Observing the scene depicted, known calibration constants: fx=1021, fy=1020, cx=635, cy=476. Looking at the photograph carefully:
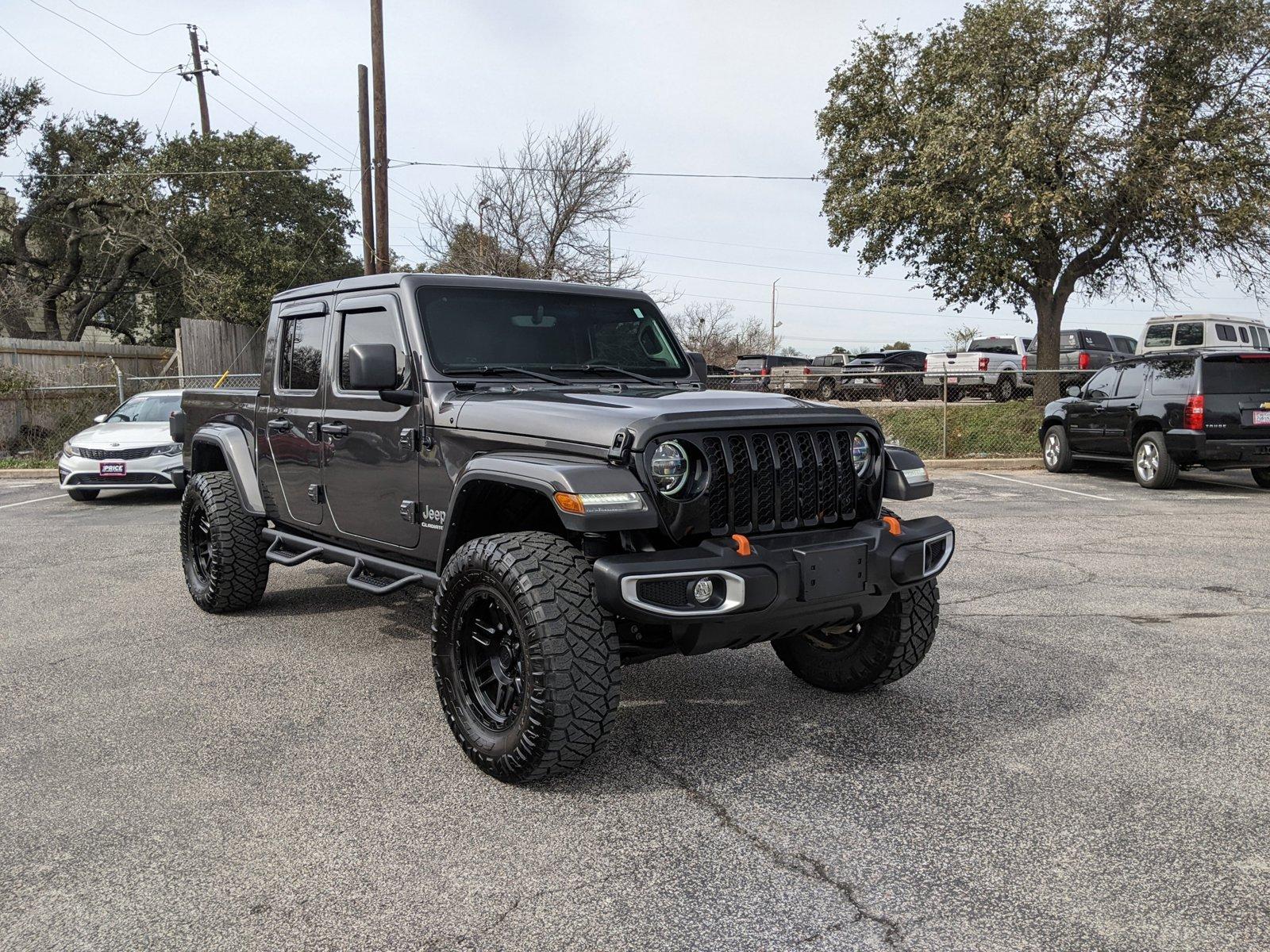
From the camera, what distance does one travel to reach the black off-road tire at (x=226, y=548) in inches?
248

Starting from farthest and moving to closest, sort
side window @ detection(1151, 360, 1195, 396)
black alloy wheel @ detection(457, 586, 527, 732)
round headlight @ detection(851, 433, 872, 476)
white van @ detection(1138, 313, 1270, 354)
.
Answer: white van @ detection(1138, 313, 1270, 354)
side window @ detection(1151, 360, 1195, 396)
round headlight @ detection(851, 433, 872, 476)
black alloy wheel @ detection(457, 586, 527, 732)

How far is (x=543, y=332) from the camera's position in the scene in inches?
203

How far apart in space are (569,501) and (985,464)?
1451cm

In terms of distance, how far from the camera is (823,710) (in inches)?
184

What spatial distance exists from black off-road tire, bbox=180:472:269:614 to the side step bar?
128 mm

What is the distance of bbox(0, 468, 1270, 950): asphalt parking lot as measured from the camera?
2.90m

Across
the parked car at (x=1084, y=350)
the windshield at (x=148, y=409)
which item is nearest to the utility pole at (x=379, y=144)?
the windshield at (x=148, y=409)

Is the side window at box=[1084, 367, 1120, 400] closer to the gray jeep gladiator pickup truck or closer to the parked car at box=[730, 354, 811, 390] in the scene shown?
the parked car at box=[730, 354, 811, 390]

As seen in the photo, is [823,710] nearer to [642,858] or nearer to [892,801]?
[892,801]

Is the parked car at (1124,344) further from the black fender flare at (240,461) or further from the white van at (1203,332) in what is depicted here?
the black fender flare at (240,461)

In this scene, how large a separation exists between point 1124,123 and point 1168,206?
73.0 inches

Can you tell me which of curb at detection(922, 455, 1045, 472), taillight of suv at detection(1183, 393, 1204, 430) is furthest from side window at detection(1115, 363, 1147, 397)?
curb at detection(922, 455, 1045, 472)

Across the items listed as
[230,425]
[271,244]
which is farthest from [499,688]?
[271,244]

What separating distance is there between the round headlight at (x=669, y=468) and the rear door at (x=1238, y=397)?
1080 centimetres
